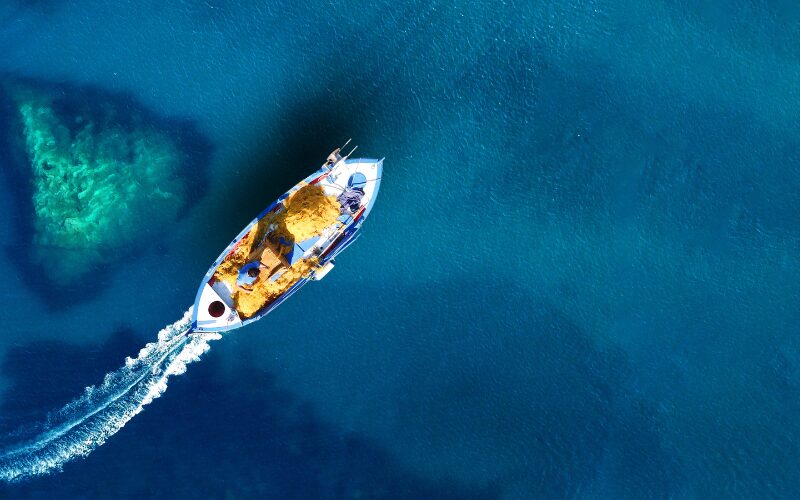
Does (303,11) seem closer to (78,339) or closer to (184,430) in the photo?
(78,339)

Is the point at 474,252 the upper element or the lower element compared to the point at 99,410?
upper

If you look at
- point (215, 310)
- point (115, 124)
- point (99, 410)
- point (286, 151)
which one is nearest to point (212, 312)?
point (215, 310)

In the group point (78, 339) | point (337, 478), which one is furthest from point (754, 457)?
point (78, 339)

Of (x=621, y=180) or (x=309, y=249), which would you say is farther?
(x=621, y=180)

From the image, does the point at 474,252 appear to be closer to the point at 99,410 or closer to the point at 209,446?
the point at 209,446

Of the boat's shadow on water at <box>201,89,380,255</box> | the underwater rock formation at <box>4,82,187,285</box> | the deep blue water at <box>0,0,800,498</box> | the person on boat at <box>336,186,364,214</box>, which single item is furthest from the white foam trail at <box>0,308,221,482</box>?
the person on boat at <box>336,186,364,214</box>

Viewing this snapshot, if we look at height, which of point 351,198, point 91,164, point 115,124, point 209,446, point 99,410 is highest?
point 115,124

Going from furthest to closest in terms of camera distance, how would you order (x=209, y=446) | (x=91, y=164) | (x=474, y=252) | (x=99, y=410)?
1. (x=209, y=446)
2. (x=99, y=410)
3. (x=474, y=252)
4. (x=91, y=164)
